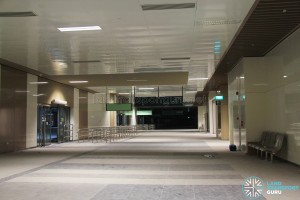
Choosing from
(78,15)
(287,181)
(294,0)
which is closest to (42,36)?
(78,15)

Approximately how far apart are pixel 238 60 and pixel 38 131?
9.44m

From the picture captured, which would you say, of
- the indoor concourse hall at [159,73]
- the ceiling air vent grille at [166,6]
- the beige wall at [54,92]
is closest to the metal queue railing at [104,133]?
the beige wall at [54,92]

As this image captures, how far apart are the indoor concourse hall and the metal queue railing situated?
458cm

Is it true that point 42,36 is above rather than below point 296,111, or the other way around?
above

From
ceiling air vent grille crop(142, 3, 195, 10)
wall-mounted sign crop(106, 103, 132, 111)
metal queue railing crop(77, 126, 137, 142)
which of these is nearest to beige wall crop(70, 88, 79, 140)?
metal queue railing crop(77, 126, 137, 142)

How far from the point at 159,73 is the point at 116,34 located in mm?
7235

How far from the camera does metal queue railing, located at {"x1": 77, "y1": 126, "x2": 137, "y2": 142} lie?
67.9ft

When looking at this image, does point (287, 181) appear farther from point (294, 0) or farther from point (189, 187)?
Result: point (294, 0)

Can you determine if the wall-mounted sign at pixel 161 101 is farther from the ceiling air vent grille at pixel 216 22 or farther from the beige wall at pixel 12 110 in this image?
the ceiling air vent grille at pixel 216 22

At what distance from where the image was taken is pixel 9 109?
13.3 metres

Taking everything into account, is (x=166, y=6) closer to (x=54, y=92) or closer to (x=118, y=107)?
(x=54, y=92)

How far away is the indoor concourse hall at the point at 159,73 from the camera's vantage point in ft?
21.8

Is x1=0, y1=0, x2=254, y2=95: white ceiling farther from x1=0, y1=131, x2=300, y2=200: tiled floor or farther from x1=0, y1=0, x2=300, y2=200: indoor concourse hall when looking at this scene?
x1=0, y1=131, x2=300, y2=200: tiled floor

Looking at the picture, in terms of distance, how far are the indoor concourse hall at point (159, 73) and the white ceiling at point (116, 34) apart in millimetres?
30
